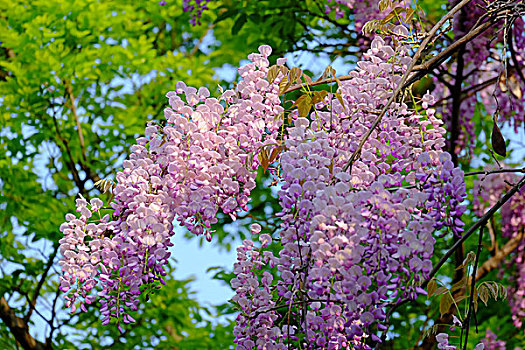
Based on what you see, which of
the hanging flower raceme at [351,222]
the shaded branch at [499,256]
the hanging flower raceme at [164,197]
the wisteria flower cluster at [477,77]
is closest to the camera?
the hanging flower raceme at [351,222]

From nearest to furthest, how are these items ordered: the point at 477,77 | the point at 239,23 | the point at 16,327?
1. the point at 239,23
2. the point at 16,327
3. the point at 477,77

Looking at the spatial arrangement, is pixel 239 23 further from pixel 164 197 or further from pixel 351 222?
pixel 351 222

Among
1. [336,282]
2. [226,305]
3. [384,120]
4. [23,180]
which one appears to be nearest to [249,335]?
[336,282]

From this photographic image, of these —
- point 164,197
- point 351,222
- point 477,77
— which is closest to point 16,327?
point 164,197

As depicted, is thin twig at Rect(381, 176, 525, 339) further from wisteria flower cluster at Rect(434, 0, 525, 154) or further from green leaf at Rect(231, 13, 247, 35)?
green leaf at Rect(231, 13, 247, 35)

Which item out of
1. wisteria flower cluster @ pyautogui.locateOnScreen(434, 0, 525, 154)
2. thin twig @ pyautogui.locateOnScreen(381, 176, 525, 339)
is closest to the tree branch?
wisteria flower cluster @ pyautogui.locateOnScreen(434, 0, 525, 154)

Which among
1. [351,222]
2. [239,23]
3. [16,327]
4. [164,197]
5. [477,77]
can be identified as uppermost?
[477,77]

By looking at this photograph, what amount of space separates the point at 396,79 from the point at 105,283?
1.01m

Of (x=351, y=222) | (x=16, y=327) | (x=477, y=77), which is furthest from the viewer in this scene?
(x=477, y=77)

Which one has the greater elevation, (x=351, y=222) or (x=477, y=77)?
(x=477, y=77)

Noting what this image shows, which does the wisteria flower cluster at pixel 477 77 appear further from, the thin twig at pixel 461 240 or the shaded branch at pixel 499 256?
the thin twig at pixel 461 240

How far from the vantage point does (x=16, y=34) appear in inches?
163

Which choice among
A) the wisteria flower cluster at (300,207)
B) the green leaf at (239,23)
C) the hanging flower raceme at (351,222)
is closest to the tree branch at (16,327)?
the green leaf at (239,23)

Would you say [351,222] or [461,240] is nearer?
[351,222]
